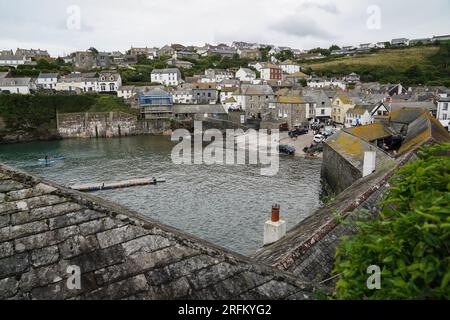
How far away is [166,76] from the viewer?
115 metres

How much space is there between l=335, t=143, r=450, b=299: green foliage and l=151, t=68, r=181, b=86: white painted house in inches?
4518

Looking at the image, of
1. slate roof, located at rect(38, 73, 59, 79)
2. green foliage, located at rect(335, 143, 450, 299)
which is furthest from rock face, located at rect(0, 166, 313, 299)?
slate roof, located at rect(38, 73, 59, 79)

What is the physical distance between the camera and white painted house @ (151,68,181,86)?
115 metres

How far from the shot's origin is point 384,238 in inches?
141

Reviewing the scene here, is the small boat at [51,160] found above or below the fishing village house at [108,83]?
below

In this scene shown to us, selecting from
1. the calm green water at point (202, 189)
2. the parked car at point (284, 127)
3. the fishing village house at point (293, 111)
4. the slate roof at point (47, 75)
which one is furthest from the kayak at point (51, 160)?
the slate roof at point (47, 75)

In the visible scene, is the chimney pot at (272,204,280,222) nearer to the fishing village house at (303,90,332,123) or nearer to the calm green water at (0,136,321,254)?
the calm green water at (0,136,321,254)

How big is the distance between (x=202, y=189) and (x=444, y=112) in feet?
140

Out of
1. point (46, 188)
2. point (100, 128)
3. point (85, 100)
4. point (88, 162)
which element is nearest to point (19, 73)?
point (85, 100)

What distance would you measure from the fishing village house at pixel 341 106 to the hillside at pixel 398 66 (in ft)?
152

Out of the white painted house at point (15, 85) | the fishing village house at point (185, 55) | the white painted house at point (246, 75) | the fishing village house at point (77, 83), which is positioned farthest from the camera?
the fishing village house at point (185, 55)

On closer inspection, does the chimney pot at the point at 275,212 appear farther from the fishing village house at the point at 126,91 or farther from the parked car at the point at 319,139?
the fishing village house at the point at 126,91

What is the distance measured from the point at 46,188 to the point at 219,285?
8.66 ft

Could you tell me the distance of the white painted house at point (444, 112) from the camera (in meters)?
55.0
